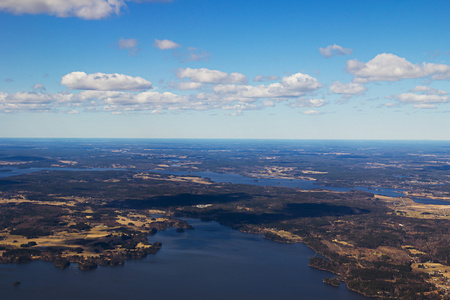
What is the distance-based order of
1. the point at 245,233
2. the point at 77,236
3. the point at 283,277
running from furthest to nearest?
the point at 245,233 < the point at 77,236 < the point at 283,277

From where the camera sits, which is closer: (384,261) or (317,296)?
(317,296)

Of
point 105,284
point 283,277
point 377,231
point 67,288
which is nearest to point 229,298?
point 283,277

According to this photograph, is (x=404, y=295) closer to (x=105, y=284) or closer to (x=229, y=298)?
(x=229, y=298)

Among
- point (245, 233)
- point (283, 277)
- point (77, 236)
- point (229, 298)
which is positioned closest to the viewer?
point (229, 298)

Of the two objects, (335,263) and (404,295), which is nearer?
(404,295)

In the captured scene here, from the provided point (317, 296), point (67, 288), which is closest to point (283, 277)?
point (317, 296)

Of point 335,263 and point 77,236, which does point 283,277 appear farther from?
point 77,236
